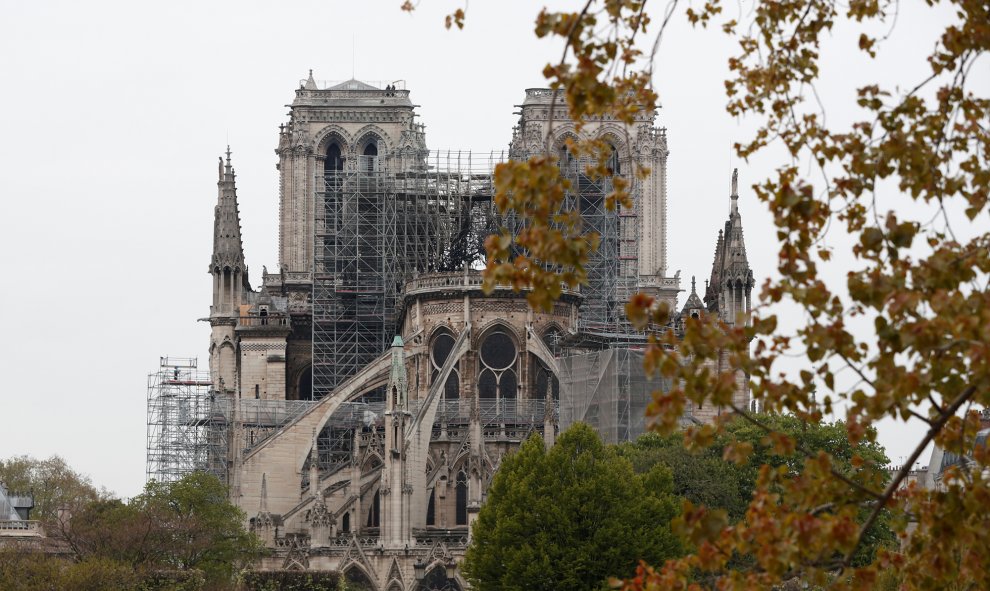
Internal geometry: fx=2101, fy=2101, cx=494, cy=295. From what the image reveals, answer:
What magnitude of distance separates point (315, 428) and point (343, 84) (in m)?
26.4

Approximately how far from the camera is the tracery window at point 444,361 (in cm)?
7831

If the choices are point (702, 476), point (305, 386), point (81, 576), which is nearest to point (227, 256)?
point (305, 386)

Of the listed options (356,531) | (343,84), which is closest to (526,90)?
(343,84)

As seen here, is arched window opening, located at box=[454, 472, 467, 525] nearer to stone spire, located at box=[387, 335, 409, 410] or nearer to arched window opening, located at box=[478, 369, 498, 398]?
stone spire, located at box=[387, 335, 409, 410]

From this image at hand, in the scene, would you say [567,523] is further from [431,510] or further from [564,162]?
[564,162]

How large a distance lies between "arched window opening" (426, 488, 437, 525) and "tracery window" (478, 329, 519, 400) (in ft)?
16.8

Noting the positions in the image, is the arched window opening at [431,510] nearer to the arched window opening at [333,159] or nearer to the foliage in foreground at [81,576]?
the foliage in foreground at [81,576]

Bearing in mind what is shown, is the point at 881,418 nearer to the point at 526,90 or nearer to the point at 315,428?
the point at 315,428

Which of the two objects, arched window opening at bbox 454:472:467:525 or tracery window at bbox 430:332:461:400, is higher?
tracery window at bbox 430:332:461:400

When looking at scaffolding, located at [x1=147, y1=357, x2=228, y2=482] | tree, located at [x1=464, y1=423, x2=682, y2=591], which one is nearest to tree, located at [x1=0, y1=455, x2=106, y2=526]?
scaffolding, located at [x1=147, y1=357, x2=228, y2=482]

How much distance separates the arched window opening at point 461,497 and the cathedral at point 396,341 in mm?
89

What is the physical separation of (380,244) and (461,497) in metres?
16.0

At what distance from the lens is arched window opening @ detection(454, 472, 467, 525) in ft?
244

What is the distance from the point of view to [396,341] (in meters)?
73.5
